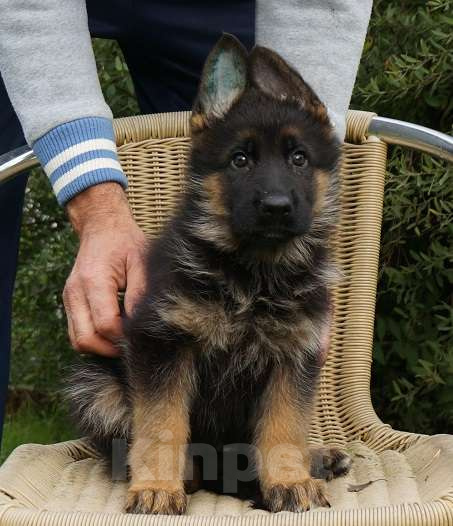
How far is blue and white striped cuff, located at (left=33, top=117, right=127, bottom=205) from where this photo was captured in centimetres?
285

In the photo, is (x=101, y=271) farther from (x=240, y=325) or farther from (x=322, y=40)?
(x=322, y=40)

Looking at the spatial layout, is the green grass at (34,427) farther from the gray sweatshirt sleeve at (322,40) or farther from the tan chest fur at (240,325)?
the tan chest fur at (240,325)

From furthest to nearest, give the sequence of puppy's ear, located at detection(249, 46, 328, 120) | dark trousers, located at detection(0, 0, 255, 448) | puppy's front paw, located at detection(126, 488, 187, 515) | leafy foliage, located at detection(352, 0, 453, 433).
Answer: leafy foliage, located at detection(352, 0, 453, 433) < dark trousers, located at detection(0, 0, 255, 448) < puppy's ear, located at detection(249, 46, 328, 120) < puppy's front paw, located at detection(126, 488, 187, 515)

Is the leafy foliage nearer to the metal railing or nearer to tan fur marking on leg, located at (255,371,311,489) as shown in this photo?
the metal railing

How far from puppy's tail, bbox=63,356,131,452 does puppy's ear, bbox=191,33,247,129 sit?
744mm

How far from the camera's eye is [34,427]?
5547 mm

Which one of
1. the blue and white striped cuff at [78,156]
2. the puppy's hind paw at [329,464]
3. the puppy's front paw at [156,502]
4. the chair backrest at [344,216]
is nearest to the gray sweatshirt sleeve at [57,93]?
the blue and white striped cuff at [78,156]

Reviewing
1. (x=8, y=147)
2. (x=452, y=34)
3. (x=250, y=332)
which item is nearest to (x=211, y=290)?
(x=250, y=332)

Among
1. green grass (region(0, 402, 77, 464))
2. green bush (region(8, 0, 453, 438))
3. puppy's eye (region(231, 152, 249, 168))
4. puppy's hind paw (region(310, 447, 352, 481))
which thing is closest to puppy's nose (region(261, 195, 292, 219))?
puppy's eye (region(231, 152, 249, 168))

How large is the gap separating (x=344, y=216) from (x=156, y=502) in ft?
4.49

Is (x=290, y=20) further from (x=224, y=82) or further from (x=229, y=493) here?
(x=229, y=493)

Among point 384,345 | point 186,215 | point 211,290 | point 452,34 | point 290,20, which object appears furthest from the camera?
point 384,345

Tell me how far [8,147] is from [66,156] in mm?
866

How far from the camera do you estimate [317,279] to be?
2.84 meters
